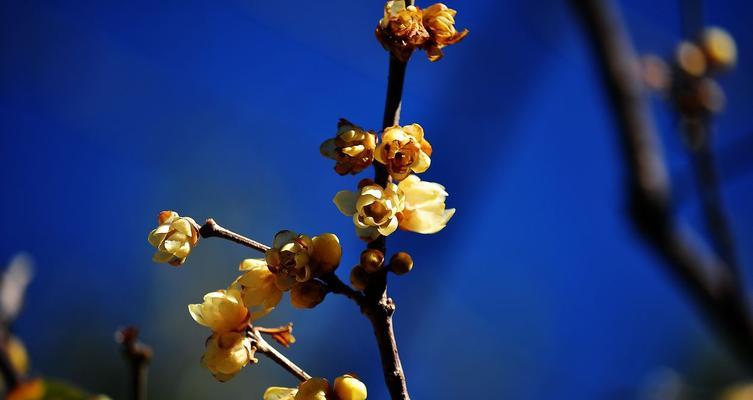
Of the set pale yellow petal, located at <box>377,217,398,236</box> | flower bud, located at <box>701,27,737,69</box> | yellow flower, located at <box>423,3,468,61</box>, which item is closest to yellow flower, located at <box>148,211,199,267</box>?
pale yellow petal, located at <box>377,217,398,236</box>

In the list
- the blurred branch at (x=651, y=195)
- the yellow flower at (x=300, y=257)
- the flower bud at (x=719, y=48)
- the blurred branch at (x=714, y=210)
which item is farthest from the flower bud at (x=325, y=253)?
the flower bud at (x=719, y=48)

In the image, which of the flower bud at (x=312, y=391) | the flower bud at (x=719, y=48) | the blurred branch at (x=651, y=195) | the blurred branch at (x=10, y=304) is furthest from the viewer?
the flower bud at (x=719, y=48)

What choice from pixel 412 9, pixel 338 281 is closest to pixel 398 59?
pixel 412 9

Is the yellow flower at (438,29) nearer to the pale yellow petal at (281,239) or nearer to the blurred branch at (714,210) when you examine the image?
the pale yellow petal at (281,239)

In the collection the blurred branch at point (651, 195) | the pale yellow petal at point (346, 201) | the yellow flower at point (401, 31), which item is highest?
the blurred branch at point (651, 195)

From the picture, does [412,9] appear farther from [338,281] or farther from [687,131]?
[687,131]

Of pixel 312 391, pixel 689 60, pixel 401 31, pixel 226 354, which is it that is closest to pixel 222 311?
pixel 226 354

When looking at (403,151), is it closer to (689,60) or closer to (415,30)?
(415,30)
